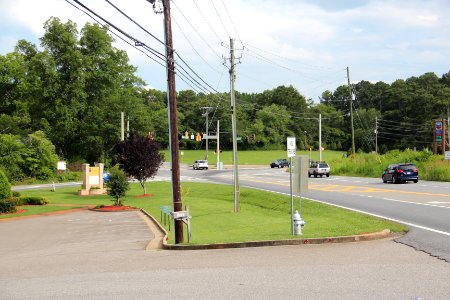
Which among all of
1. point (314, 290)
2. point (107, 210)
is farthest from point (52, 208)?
point (314, 290)

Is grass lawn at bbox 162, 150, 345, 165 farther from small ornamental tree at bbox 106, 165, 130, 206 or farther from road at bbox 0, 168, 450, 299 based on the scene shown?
road at bbox 0, 168, 450, 299

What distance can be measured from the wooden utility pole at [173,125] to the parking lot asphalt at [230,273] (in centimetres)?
123

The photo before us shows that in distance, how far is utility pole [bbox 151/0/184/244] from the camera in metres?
15.7

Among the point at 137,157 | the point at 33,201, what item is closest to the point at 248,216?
the point at 137,157

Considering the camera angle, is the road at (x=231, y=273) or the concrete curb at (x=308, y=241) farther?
the concrete curb at (x=308, y=241)

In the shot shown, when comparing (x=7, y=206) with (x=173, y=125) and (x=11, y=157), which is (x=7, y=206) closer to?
(x=173, y=125)

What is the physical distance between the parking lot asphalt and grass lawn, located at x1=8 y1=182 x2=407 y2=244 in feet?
6.61

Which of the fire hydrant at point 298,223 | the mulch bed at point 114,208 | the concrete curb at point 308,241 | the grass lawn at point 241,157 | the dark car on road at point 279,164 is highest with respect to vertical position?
the grass lawn at point 241,157

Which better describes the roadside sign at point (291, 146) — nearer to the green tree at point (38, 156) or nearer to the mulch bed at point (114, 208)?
the mulch bed at point (114, 208)

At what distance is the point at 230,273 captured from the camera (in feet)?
32.0

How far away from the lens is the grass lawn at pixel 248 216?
50.4 feet

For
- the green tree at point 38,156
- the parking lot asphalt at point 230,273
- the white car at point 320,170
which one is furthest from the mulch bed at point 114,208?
the green tree at point 38,156

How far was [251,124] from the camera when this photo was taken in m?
156

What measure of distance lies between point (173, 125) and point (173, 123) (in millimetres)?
66
